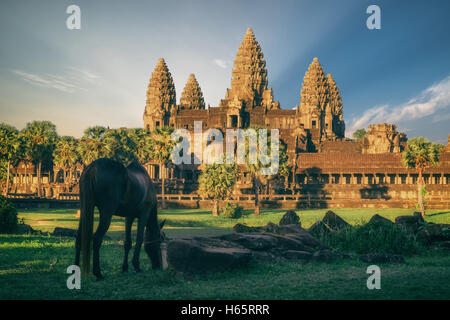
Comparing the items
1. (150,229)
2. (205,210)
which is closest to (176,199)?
(205,210)

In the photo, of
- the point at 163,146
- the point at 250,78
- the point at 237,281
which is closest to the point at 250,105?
the point at 250,78

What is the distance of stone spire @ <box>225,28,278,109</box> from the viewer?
109869 mm

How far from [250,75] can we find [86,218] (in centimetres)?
10426

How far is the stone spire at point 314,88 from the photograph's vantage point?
366 ft

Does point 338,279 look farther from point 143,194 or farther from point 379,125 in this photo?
point 379,125

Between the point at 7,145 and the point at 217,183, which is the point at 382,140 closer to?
the point at 217,183

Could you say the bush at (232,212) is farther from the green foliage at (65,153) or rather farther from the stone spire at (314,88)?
the stone spire at (314,88)

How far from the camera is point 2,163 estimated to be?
60.5 m

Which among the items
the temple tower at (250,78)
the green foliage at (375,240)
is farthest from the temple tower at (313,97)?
the green foliage at (375,240)

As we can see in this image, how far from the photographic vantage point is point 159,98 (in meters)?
113

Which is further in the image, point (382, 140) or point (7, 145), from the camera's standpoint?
point (382, 140)
